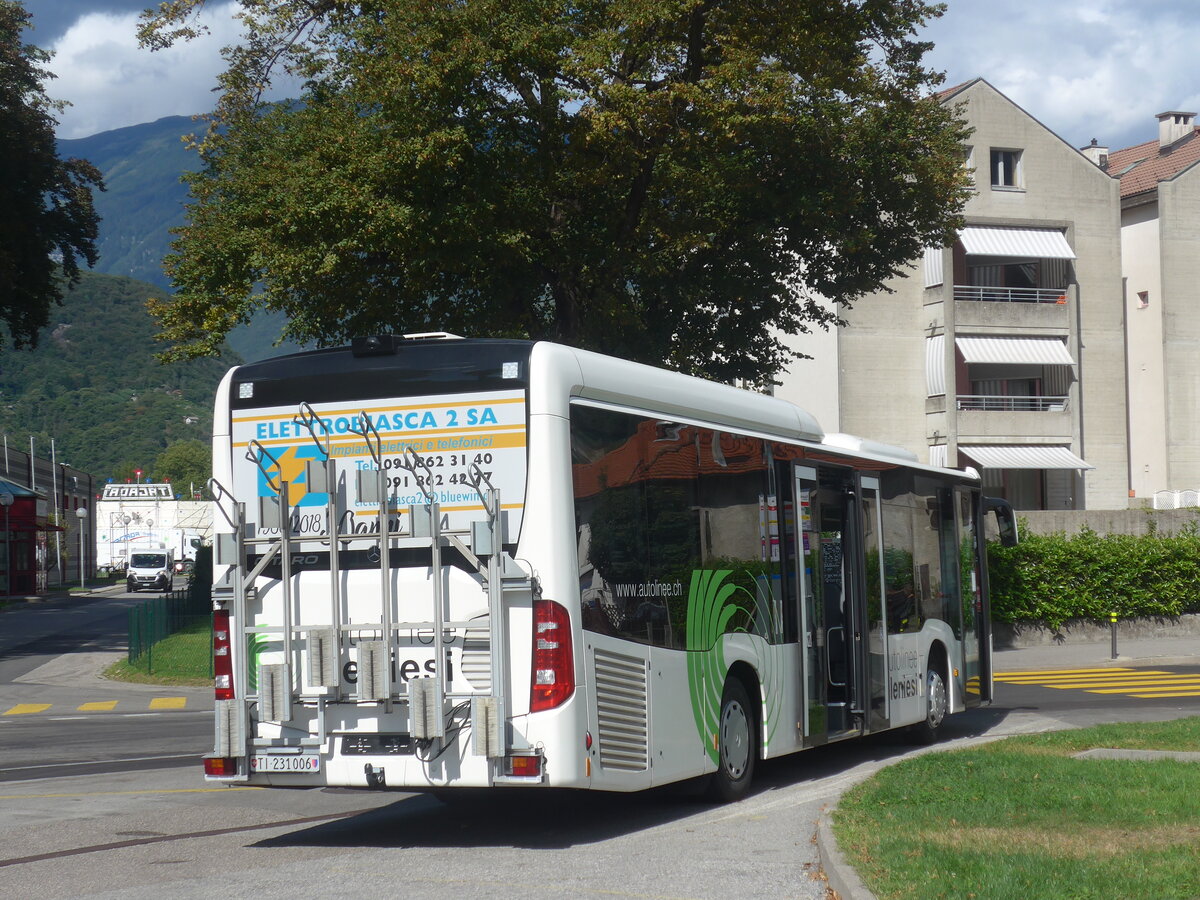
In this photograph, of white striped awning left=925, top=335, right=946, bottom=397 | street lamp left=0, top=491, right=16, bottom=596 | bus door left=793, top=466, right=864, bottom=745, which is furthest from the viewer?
street lamp left=0, top=491, right=16, bottom=596

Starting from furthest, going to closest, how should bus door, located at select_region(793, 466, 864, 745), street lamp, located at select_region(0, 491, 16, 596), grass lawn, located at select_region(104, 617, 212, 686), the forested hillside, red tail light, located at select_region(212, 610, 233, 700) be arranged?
the forested hillside < street lamp, located at select_region(0, 491, 16, 596) < grass lawn, located at select_region(104, 617, 212, 686) < bus door, located at select_region(793, 466, 864, 745) < red tail light, located at select_region(212, 610, 233, 700)

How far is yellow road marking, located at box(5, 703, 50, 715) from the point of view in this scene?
2184 centimetres

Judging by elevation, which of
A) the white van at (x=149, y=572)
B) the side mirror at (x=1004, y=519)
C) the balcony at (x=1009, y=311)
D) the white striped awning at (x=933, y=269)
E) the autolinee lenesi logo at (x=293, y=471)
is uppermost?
→ the white striped awning at (x=933, y=269)

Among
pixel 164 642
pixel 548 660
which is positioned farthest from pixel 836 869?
pixel 164 642

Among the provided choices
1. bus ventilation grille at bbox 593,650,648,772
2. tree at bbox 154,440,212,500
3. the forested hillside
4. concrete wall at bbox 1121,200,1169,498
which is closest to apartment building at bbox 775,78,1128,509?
concrete wall at bbox 1121,200,1169,498

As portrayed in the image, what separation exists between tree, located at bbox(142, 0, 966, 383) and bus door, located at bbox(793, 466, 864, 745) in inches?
411

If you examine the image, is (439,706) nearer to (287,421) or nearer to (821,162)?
(287,421)

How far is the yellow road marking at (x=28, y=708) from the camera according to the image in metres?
21.8

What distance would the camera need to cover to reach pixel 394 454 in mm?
9539

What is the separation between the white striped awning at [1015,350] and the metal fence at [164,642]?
91.1 ft

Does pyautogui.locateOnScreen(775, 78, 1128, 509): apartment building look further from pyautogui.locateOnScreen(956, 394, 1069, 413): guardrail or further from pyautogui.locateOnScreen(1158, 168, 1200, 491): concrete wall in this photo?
pyautogui.locateOnScreen(1158, 168, 1200, 491): concrete wall

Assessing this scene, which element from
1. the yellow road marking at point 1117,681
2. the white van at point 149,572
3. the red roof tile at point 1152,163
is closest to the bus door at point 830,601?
the yellow road marking at point 1117,681

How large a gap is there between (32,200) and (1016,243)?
30.7 metres

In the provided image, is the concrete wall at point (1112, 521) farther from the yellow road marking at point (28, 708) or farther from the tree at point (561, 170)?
the yellow road marking at point (28, 708)
